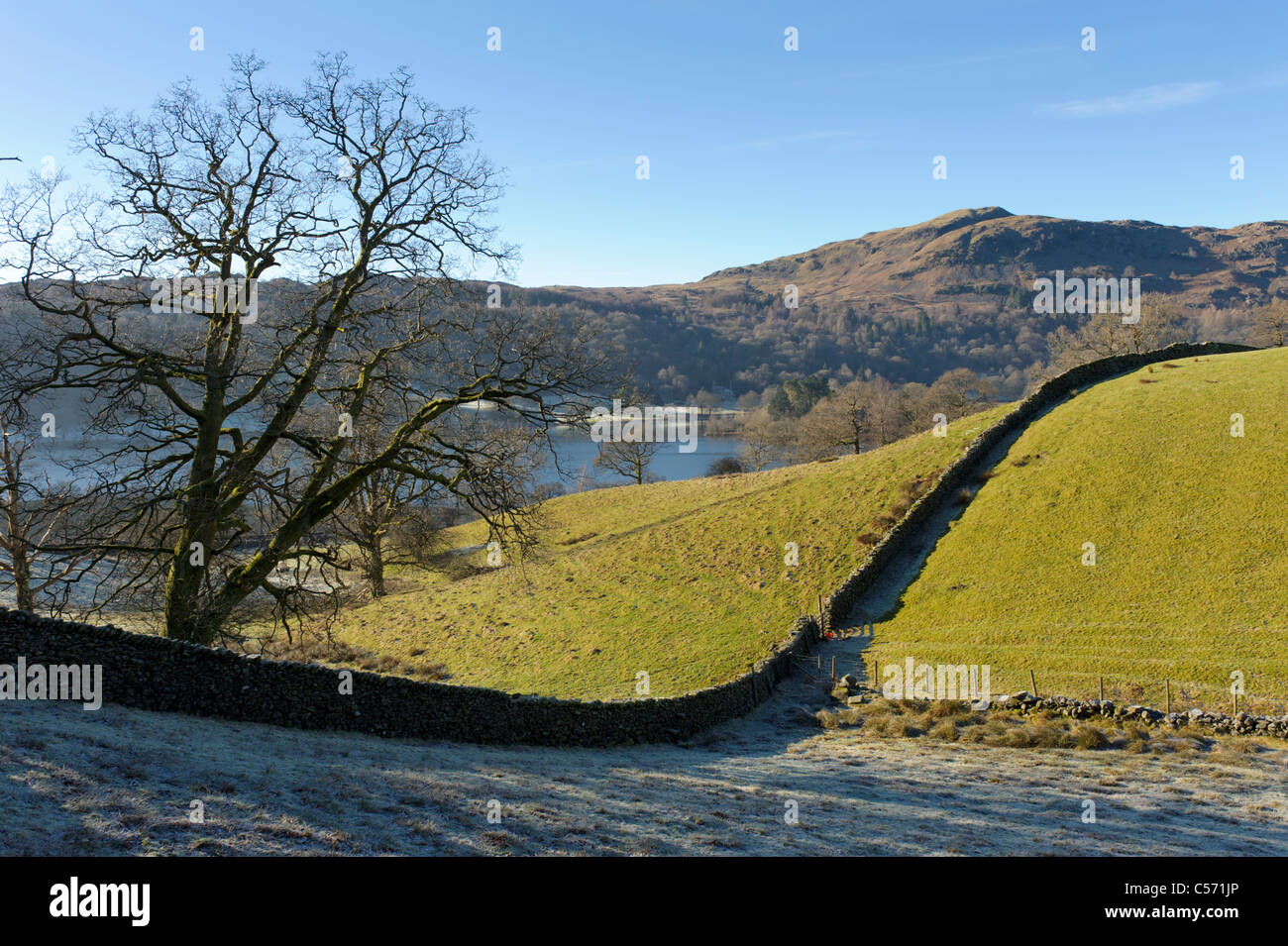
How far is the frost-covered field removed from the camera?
8555 mm

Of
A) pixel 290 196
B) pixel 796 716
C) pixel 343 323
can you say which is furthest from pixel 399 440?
pixel 796 716

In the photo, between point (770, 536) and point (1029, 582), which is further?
point (770, 536)

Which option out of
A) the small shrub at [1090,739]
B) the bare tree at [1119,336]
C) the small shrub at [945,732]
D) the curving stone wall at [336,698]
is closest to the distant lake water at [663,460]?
the bare tree at [1119,336]

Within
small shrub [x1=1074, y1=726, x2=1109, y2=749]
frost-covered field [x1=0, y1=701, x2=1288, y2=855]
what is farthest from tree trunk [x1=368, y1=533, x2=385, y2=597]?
small shrub [x1=1074, y1=726, x2=1109, y2=749]

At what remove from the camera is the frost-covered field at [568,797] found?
8.55 metres

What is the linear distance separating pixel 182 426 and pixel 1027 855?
1781 centimetres

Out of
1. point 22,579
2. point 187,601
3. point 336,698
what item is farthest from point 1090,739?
point 22,579

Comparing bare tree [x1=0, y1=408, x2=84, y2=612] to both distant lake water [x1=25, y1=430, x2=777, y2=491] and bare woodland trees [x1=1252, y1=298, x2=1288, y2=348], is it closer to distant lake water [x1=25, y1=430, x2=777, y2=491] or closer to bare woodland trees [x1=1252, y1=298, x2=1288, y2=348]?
distant lake water [x1=25, y1=430, x2=777, y2=491]

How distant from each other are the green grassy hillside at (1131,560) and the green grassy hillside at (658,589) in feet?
15.9

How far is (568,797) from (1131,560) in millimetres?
25129

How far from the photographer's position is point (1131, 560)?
1078 inches

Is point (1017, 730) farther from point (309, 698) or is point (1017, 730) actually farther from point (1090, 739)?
point (309, 698)
